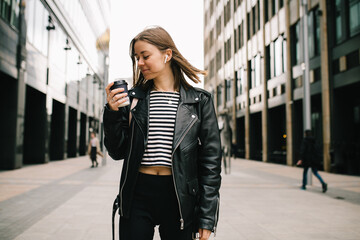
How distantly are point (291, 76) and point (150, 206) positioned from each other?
20.5 metres

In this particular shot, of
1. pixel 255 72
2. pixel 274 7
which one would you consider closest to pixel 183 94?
pixel 274 7

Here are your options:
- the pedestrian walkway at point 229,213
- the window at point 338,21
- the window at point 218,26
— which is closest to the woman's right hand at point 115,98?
the pedestrian walkway at point 229,213

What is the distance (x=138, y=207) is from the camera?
1.93m

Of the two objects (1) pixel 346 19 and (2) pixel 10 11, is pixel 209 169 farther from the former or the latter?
(1) pixel 346 19

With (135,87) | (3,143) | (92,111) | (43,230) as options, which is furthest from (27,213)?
(92,111)

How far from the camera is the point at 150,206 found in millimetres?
1942

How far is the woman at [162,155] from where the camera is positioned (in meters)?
1.91

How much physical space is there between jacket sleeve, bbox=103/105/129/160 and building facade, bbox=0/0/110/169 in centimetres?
1324

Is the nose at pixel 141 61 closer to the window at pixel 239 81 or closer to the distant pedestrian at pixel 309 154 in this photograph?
the distant pedestrian at pixel 309 154

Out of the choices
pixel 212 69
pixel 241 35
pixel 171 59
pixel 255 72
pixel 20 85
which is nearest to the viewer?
pixel 171 59

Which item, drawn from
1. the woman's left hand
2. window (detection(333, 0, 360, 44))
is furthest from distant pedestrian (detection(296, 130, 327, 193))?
the woman's left hand

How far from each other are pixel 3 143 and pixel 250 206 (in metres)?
11.6

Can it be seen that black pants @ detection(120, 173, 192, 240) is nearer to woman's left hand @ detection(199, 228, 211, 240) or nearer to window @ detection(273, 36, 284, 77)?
woman's left hand @ detection(199, 228, 211, 240)

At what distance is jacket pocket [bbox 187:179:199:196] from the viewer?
1912mm
